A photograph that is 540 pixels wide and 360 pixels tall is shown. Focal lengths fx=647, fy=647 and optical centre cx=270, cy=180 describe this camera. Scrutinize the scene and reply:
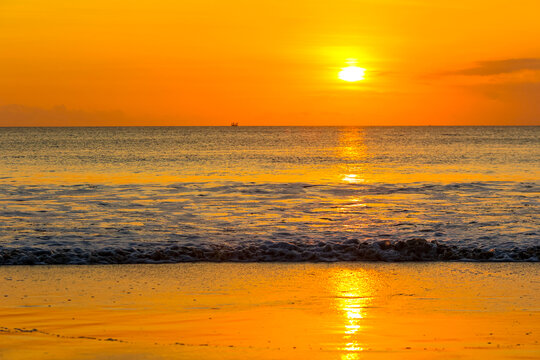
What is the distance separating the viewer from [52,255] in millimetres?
14102

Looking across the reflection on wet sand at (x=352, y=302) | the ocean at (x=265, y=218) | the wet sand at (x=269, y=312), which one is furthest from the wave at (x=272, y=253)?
the reflection on wet sand at (x=352, y=302)

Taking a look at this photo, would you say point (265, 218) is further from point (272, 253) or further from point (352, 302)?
point (352, 302)

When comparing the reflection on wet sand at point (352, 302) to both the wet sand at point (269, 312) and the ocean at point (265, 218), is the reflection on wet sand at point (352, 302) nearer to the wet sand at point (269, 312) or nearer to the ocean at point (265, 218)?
the wet sand at point (269, 312)

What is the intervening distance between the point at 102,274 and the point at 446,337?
22.8 ft

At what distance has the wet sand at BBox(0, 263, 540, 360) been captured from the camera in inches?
294

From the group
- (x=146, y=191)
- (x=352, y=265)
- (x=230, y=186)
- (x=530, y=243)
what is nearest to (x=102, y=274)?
(x=352, y=265)

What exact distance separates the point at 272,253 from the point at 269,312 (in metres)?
5.51

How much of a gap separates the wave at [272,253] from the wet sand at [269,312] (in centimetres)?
97

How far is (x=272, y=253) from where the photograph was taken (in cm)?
1470

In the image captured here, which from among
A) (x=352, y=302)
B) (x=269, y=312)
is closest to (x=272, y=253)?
(x=352, y=302)

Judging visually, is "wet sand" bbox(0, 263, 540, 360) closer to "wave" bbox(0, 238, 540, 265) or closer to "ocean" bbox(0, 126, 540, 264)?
"wave" bbox(0, 238, 540, 265)

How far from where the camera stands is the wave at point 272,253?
1405 centimetres

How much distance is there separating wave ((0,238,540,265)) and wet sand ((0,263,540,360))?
969 mm

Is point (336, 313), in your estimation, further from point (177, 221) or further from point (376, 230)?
point (177, 221)
